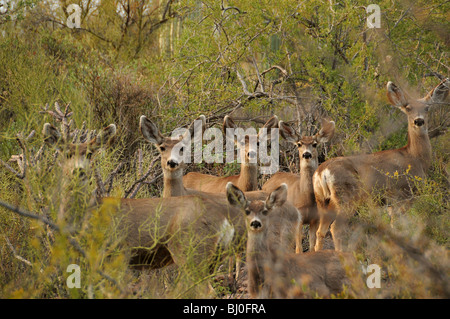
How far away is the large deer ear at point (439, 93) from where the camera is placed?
852cm

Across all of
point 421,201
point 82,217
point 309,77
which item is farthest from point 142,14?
point 82,217

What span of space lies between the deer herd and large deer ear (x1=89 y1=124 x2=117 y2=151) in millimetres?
16

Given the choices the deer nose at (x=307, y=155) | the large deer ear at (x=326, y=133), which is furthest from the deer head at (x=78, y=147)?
the large deer ear at (x=326, y=133)

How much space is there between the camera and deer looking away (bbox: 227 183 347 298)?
210 inches

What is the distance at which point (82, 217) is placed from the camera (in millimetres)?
5191

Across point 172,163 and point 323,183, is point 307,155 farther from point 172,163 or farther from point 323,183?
point 172,163

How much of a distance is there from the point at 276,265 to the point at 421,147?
14.5 ft

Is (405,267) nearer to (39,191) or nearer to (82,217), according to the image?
(82,217)

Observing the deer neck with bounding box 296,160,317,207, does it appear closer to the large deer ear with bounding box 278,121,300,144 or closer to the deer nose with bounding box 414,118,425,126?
the large deer ear with bounding box 278,121,300,144

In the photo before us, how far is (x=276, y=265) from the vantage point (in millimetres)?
5430

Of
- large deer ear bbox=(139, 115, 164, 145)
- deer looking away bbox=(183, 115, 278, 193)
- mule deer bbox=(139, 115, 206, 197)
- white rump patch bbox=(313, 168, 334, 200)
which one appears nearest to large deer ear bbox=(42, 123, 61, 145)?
mule deer bbox=(139, 115, 206, 197)

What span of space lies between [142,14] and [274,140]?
11.8 m
